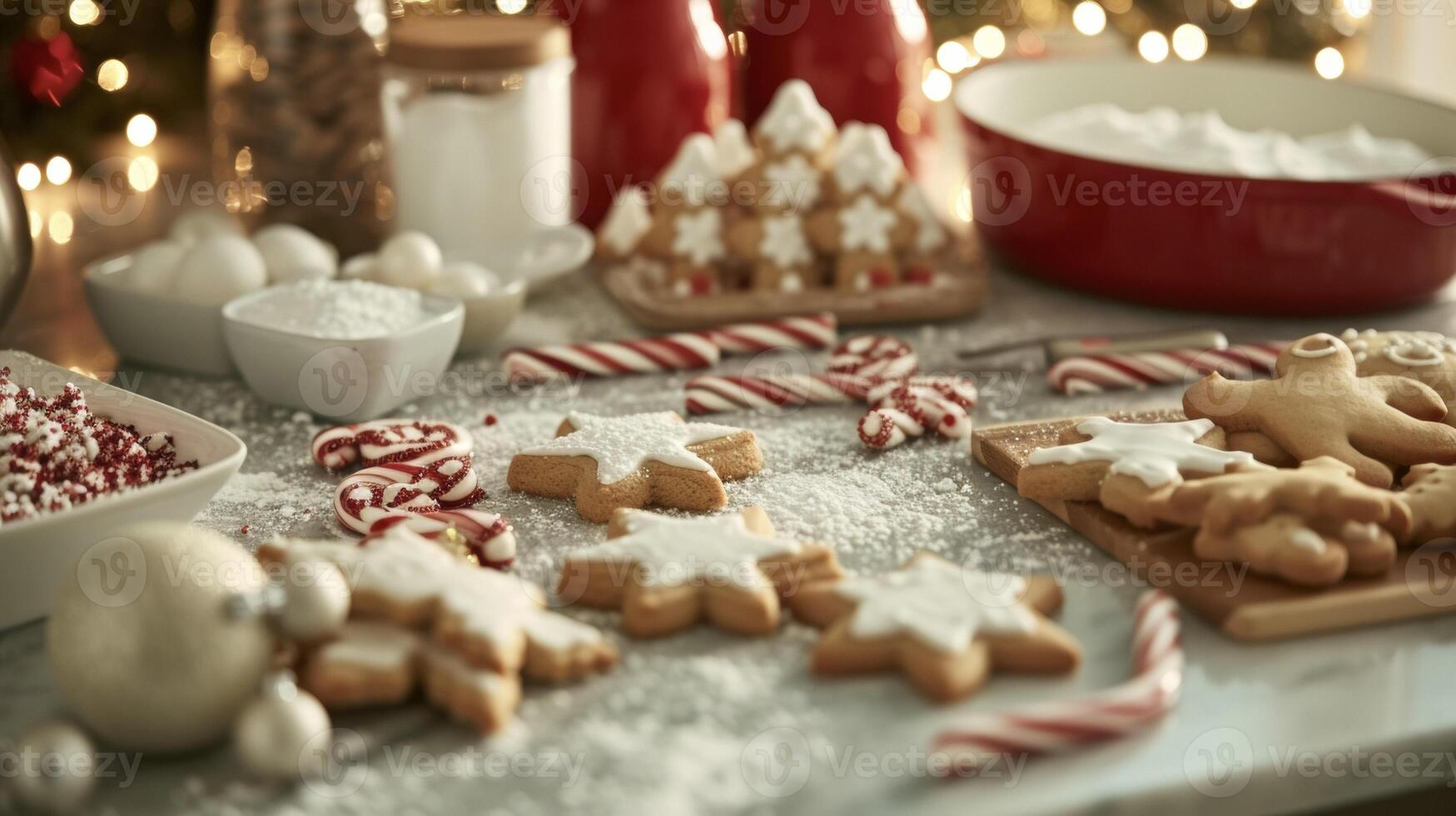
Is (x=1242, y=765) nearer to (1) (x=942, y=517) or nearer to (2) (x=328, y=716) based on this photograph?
(1) (x=942, y=517)

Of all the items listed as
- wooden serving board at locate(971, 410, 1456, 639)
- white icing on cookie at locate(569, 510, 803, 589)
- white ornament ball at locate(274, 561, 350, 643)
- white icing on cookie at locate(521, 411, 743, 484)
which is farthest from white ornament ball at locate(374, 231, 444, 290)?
wooden serving board at locate(971, 410, 1456, 639)

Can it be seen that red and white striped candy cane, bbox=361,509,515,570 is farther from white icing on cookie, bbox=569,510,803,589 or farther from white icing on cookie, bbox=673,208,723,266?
white icing on cookie, bbox=673,208,723,266

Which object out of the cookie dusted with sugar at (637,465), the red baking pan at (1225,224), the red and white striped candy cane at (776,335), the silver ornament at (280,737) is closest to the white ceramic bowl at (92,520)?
the silver ornament at (280,737)

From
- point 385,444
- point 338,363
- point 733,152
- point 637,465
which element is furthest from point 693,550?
point 733,152

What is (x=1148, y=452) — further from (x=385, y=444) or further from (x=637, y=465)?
(x=385, y=444)

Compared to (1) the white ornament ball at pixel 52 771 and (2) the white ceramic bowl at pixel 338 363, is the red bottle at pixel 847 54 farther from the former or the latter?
(1) the white ornament ball at pixel 52 771

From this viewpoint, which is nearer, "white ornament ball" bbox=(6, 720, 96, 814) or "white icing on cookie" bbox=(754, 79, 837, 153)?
"white ornament ball" bbox=(6, 720, 96, 814)
